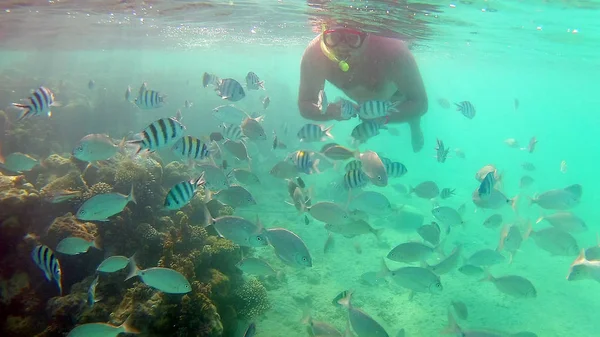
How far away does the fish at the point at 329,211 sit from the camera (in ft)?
24.0

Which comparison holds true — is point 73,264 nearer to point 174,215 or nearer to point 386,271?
point 174,215

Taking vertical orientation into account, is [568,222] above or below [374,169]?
below

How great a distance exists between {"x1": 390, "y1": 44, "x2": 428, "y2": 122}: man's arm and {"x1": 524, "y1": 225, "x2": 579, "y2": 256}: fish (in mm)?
5209

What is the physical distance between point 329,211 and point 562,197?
7056 mm

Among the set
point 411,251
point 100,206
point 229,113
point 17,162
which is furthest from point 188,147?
point 17,162

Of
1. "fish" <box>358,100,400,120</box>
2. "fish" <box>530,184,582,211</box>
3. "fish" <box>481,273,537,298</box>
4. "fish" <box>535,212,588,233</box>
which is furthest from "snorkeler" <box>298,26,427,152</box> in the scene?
"fish" <box>535,212,588,233</box>

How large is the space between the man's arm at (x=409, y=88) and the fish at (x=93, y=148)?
5.77m

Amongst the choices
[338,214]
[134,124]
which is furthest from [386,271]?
[134,124]

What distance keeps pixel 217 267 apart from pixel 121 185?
3.05 meters

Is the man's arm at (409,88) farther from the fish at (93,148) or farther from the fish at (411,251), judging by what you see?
the fish at (93,148)

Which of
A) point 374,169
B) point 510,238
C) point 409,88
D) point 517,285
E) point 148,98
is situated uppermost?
point 409,88

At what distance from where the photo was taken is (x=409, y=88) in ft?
23.2

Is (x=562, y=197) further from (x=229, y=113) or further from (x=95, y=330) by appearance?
(x=95, y=330)

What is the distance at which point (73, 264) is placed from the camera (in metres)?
6.79
